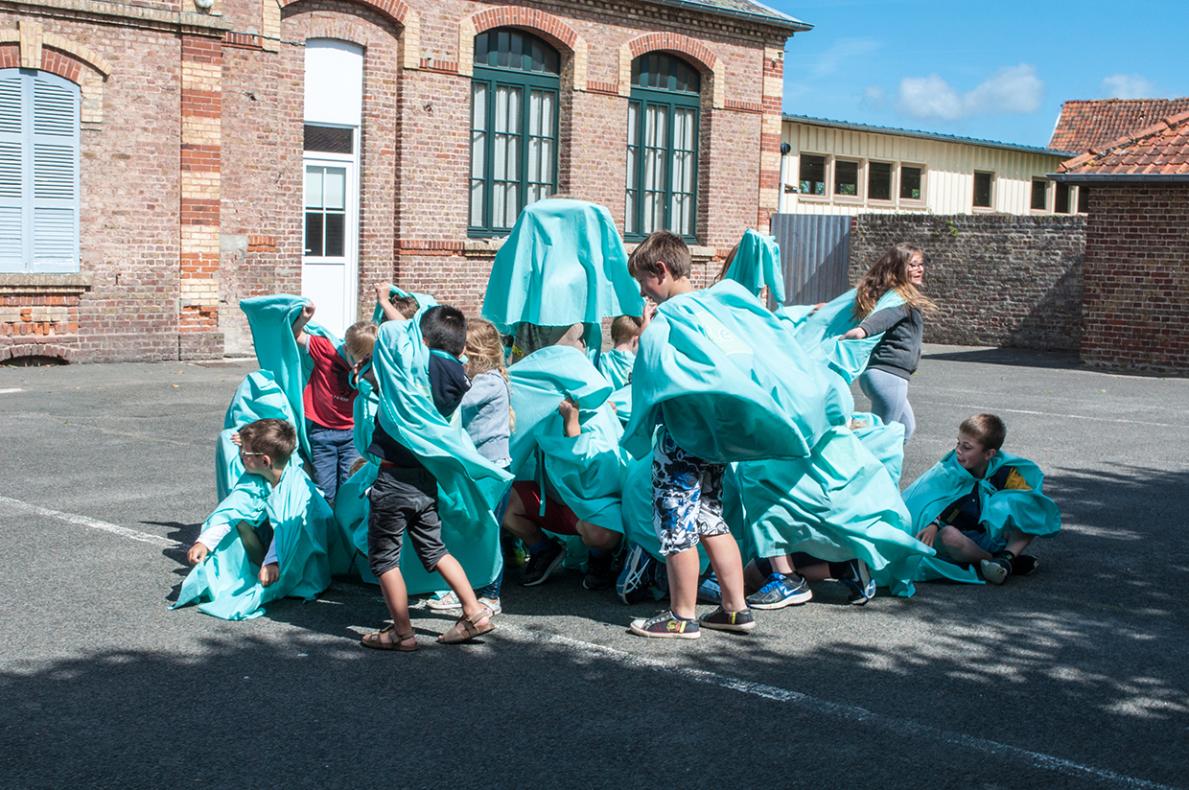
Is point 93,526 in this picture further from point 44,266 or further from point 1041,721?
point 44,266

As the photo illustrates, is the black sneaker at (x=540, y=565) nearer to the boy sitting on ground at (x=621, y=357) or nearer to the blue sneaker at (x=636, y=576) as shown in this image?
the blue sneaker at (x=636, y=576)

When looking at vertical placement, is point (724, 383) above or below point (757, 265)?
below

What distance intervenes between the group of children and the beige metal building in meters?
23.3

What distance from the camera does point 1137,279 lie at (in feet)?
64.4

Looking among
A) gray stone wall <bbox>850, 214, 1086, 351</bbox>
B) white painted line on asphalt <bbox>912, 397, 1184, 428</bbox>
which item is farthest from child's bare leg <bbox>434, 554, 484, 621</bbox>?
gray stone wall <bbox>850, 214, 1086, 351</bbox>

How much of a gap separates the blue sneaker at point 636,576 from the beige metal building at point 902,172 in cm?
2404

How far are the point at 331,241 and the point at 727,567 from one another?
14.7m

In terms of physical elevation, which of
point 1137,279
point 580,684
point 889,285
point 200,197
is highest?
point 200,197

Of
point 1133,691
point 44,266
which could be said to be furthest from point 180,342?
point 1133,691

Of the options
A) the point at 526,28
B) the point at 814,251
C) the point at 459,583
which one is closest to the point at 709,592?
the point at 459,583

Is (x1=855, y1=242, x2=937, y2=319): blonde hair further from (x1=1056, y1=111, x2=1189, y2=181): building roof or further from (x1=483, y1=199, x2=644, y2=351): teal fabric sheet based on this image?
(x1=1056, y1=111, x2=1189, y2=181): building roof

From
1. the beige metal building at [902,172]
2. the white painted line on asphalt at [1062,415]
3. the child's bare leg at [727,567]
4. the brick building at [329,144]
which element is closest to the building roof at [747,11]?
the brick building at [329,144]

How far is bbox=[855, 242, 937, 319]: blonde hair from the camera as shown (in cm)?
827

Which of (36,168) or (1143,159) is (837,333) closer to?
(36,168)
